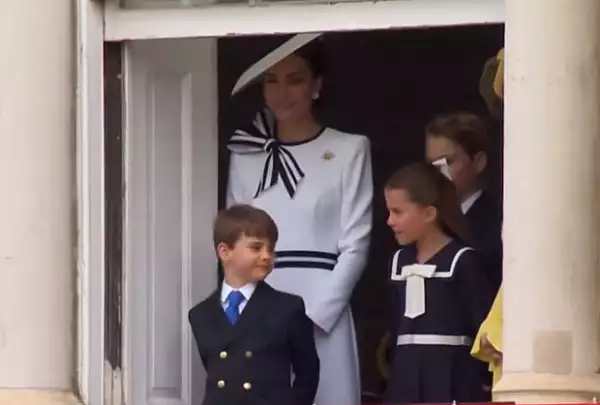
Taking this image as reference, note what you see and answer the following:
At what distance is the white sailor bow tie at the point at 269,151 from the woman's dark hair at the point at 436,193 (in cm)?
41

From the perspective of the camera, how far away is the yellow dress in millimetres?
7695

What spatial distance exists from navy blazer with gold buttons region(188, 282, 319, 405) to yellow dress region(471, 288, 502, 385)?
59cm

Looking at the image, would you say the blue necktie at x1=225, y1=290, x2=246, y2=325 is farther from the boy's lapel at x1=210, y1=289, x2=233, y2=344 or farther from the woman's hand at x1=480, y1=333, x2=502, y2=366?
the woman's hand at x1=480, y1=333, x2=502, y2=366

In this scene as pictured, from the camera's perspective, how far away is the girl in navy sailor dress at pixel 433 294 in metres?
8.02

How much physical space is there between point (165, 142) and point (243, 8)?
69cm

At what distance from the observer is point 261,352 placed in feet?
26.5

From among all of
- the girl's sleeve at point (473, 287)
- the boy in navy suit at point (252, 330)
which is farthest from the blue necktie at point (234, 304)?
the girl's sleeve at point (473, 287)

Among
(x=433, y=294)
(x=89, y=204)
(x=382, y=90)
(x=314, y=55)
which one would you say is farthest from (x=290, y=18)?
(x=382, y=90)

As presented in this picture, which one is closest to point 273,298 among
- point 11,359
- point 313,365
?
point 313,365

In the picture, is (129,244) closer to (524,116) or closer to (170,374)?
(170,374)

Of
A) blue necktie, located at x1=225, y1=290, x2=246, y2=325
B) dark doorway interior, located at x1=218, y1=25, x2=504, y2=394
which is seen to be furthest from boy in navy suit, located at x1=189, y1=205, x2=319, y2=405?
dark doorway interior, located at x1=218, y1=25, x2=504, y2=394

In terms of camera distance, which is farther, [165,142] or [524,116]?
[165,142]

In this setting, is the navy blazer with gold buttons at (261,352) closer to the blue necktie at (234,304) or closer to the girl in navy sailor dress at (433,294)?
the blue necktie at (234,304)

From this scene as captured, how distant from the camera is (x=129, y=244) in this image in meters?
8.31
